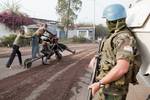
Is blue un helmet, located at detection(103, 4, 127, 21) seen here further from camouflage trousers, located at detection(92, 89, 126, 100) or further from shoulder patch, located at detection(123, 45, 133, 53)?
camouflage trousers, located at detection(92, 89, 126, 100)

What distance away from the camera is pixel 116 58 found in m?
3.75

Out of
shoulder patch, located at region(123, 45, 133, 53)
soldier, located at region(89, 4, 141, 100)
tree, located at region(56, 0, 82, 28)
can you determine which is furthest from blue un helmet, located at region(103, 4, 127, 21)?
tree, located at region(56, 0, 82, 28)

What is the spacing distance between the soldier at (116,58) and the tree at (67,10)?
194 feet

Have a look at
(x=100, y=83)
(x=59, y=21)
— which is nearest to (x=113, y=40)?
(x=100, y=83)

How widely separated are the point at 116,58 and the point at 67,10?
59636 mm

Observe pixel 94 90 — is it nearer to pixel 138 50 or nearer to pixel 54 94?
pixel 138 50

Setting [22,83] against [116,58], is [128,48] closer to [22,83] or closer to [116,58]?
[116,58]

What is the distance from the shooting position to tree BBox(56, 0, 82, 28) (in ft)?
207

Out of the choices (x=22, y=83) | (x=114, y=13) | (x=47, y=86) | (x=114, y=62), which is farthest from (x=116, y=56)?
(x=22, y=83)

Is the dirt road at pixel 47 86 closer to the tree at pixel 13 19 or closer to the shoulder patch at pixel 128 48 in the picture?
the shoulder patch at pixel 128 48

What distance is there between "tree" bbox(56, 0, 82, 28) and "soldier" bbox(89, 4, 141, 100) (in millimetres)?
59141

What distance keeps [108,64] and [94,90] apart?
342 millimetres

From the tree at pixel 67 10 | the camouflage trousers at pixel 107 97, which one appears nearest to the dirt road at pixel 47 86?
the camouflage trousers at pixel 107 97

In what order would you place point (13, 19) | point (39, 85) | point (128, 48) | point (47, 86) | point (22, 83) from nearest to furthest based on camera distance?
point (128, 48) → point (47, 86) → point (39, 85) → point (22, 83) → point (13, 19)
